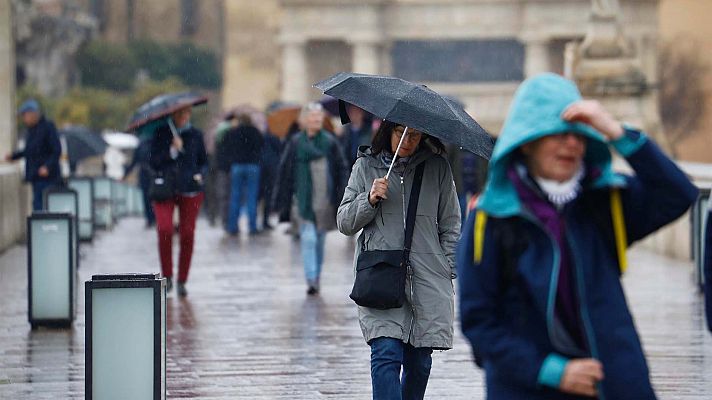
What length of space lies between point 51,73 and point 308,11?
1467 centimetres

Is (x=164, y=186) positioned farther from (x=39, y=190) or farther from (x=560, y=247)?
(x=560, y=247)

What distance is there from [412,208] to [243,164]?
56.2 feet

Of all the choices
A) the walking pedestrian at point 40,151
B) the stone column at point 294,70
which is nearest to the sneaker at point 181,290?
the walking pedestrian at point 40,151

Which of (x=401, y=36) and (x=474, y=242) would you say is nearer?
(x=474, y=242)

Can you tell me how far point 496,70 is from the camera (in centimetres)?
8556

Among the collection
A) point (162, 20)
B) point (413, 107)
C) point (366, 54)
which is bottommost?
point (413, 107)

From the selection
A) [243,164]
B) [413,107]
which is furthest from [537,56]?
[413,107]

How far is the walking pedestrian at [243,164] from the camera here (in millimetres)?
24875

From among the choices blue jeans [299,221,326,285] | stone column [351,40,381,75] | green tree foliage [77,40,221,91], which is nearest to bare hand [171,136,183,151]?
blue jeans [299,221,326,285]

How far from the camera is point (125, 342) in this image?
8.49 meters

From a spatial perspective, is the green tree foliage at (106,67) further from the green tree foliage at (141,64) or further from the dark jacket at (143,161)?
the dark jacket at (143,161)

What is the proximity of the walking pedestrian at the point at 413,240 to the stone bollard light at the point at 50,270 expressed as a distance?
5.23m

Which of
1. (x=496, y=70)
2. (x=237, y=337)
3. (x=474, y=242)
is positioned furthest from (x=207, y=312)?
(x=496, y=70)

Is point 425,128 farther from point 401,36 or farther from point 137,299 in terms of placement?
point 401,36
